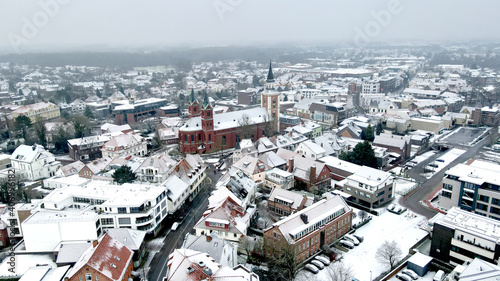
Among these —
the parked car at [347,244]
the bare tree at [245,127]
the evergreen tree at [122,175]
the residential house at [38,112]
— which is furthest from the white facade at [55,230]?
the residential house at [38,112]

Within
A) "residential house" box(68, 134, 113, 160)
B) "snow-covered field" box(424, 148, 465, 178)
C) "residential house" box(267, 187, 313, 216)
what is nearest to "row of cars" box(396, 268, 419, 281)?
"residential house" box(267, 187, 313, 216)

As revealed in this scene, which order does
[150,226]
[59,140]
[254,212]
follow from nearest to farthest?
[150,226], [254,212], [59,140]

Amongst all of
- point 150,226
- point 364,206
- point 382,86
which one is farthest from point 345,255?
point 382,86

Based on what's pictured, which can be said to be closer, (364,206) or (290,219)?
(290,219)

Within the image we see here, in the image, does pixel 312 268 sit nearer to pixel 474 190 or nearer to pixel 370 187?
pixel 370 187

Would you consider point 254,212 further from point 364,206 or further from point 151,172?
point 151,172

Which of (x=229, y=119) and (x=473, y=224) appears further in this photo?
(x=229, y=119)

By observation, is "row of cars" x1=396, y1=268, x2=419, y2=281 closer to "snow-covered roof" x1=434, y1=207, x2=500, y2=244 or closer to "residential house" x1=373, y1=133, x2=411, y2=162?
"snow-covered roof" x1=434, y1=207, x2=500, y2=244

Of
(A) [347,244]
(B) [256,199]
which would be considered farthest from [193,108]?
(A) [347,244]
